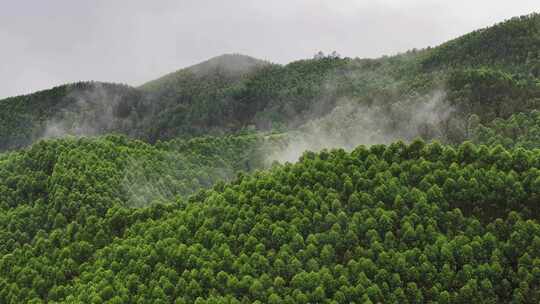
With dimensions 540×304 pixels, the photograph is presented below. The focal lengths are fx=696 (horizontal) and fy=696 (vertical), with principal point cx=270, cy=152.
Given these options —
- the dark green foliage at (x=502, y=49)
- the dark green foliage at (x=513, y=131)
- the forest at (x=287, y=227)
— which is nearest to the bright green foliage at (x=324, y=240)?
the forest at (x=287, y=227)

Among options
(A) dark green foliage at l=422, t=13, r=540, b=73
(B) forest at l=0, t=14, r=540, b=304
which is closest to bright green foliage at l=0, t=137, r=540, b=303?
(B) forest at l=0, t=14, r=540, b=304

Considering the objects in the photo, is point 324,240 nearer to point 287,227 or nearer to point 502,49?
point 287,227

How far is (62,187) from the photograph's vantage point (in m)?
103

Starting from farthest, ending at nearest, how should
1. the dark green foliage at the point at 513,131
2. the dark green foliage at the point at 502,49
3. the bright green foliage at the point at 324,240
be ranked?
the dark green foliage at the point at 502,49 → the dark green foliage at the point at 513,131 → the bright green foliage at the point at 324,240

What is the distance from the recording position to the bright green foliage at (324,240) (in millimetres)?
66188

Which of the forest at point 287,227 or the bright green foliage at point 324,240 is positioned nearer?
the bright green foliage at point 324,240

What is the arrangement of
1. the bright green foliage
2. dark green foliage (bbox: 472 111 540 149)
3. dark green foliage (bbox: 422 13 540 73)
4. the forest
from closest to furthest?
the bright green foliage < the forest < dark green foliage (bbox: 472 111 540 149) < dark green foliage (bbox: 422 13 540 73)

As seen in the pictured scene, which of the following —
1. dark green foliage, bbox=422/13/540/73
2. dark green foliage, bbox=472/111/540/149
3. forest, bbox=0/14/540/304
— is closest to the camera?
forest, bbox=0/14/540/304

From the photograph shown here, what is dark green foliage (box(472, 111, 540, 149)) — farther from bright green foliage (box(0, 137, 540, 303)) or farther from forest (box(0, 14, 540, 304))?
bright green foliage (box(0, 137, 540, 303))

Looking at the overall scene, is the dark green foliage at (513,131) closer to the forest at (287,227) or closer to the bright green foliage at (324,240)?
the forest at (287,227)

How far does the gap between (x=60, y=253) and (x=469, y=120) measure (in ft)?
260

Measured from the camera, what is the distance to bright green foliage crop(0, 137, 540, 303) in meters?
66.2

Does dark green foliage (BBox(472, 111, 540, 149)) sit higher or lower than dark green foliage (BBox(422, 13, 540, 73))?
lower

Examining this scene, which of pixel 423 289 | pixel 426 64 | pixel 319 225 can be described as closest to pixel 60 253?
pixel 319 225
